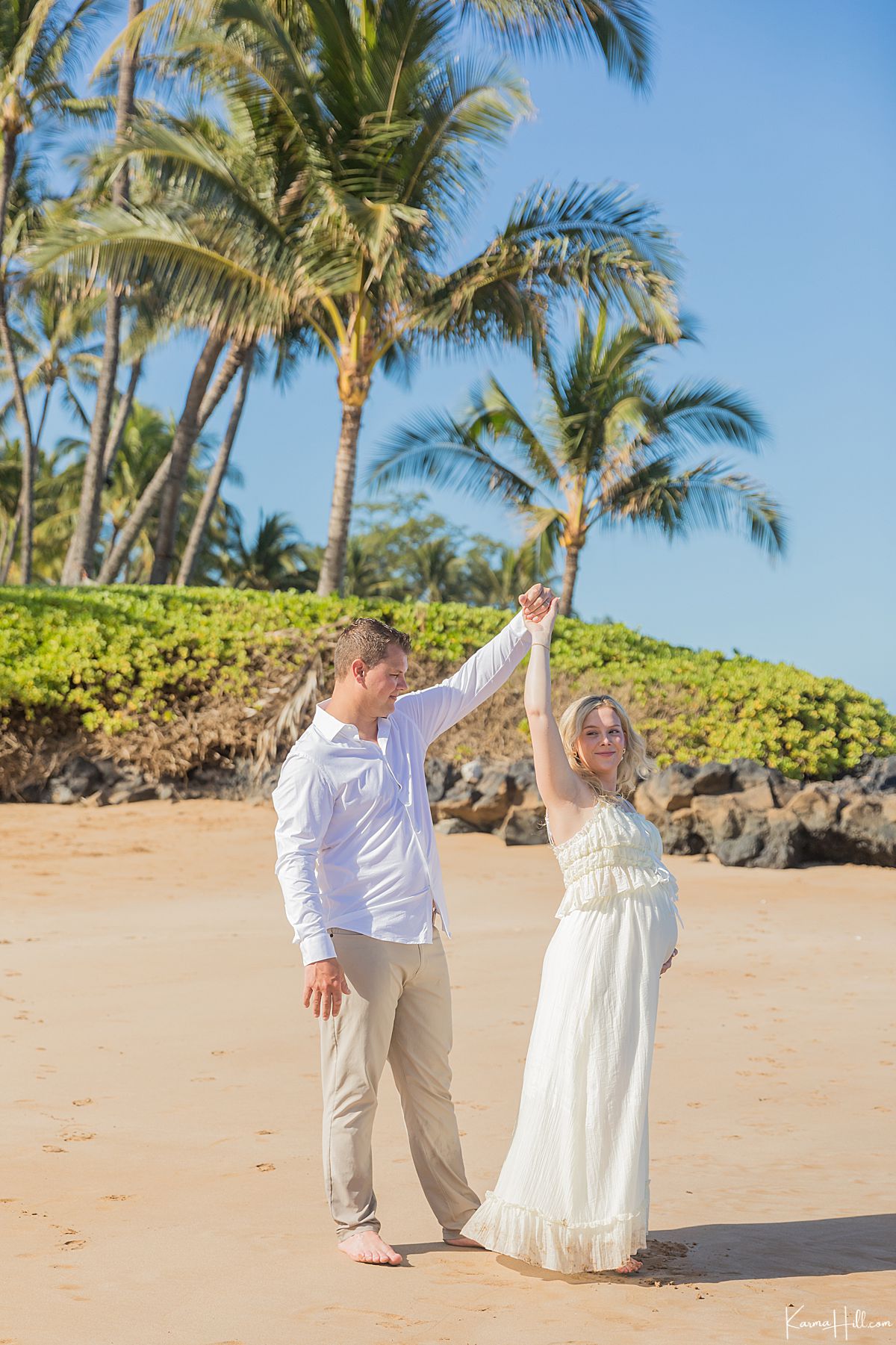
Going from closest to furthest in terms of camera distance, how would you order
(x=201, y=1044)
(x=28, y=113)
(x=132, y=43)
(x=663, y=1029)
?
(x=201, y=1044), (x=663, y=1029), (x=132, y=43), (x=28, y=113)

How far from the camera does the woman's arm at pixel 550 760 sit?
12.2 ft

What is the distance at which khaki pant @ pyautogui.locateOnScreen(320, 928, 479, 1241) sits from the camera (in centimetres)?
372

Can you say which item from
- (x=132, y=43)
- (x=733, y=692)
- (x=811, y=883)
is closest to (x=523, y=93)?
(x=132, y=43)

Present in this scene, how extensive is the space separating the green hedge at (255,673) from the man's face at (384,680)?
1036cm

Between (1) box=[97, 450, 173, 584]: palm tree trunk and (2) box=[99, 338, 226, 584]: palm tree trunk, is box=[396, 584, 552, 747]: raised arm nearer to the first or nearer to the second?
(2) box=[99, 338, 226, 584]: palm tree trunk

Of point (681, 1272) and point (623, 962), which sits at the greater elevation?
point (623, 962)

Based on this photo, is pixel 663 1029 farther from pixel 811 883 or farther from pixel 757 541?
pixel 757 541

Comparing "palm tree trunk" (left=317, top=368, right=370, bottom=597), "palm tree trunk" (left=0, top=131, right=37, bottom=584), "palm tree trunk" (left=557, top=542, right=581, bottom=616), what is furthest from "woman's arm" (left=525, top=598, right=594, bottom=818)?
A: "palm tree trunk" (left=0, top=131, right=37, bottom=584)

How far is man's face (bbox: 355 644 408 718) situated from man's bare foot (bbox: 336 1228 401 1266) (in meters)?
1.56

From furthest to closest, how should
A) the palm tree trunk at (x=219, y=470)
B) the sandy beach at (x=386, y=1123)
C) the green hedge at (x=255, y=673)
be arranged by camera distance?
the palm tree trunk at (x=219, y=470), the green hedge at (x=255, y=673), the sandy beach at (x=386, y=1123)

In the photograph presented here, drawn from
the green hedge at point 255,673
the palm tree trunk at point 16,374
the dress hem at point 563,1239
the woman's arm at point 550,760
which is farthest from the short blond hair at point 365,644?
the palm tree trunk at point 16,374

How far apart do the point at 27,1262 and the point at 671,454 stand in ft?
59.0

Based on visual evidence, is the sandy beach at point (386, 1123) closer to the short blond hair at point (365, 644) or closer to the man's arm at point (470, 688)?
the man's arm at point (470, 688)

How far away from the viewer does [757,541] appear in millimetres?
19375
